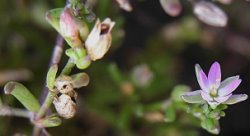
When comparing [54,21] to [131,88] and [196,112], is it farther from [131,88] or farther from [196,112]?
[131,88]

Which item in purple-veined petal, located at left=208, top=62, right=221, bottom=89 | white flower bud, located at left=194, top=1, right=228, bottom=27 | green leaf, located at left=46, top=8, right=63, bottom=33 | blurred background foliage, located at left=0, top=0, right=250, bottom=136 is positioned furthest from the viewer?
blurred background foliage, located at left=0, top=0, right=250, bottom=136

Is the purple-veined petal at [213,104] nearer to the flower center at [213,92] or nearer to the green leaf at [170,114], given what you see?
the flower center at [213,92]

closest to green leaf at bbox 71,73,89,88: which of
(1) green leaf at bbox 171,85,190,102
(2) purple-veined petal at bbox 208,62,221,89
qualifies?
(2) purple-veined petal at bbox 208,62,221,89

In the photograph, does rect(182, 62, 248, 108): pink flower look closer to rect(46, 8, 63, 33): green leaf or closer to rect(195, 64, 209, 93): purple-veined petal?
rect(195, 64, 209, 93): purple-veined petal

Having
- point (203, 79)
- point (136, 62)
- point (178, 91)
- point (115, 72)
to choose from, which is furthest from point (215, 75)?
point (136, 62)

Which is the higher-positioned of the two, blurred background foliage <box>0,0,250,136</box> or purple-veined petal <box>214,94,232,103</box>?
purple-veined petal <box>214,94,232,103</box>

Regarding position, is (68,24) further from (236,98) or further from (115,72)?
(115,72)

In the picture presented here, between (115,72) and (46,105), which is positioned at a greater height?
(46,105)
